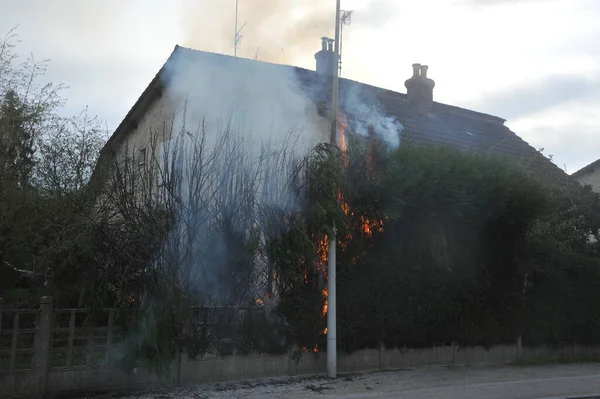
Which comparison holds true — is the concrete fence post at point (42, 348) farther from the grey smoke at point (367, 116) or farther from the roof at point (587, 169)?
the roof at point (587, 169)

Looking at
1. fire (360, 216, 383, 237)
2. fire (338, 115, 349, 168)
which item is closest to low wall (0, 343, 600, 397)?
fire (360, 216, 383, 237)

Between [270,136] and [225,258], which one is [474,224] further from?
[225,258]

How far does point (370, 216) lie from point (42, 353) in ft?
16.9

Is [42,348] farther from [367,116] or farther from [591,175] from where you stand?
[591,175]

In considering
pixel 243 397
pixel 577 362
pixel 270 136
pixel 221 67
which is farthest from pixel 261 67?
pixel 577 362

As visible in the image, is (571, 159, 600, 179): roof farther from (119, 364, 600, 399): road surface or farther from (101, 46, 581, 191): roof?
(119, 364, 600, 399): road surface

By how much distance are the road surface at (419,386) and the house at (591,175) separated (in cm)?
1282

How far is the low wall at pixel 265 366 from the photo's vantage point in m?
6.43

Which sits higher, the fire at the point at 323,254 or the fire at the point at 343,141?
the fire at the point at 343,141

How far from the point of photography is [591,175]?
2009 centimetres

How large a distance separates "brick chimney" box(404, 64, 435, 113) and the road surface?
32.6ft

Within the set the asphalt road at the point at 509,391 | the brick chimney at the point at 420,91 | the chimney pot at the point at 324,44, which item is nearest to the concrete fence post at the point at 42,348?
the asphalt road at the point at 509,391

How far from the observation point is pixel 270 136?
8617 millimetres

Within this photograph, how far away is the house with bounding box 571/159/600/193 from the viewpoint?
19.5 m
